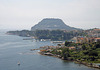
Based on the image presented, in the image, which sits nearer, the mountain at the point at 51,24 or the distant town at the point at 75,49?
the distant town at the point at 75,49

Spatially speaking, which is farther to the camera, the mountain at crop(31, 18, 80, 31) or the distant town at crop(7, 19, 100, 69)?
the mountain at crop(31, 18, 80, 31)

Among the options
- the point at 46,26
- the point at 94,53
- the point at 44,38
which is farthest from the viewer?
the point at 46,26

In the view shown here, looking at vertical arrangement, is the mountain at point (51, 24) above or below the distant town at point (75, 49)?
above

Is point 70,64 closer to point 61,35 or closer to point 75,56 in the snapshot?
point 75,56

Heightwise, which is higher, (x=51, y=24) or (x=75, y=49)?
(x=51, y=24)

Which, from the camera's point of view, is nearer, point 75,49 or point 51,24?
point 75,49

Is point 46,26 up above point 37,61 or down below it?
above

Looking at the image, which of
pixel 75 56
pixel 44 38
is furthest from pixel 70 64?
pixel 44 38

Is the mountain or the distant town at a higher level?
the mountain

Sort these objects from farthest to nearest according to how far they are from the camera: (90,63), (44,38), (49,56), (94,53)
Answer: (44,38) < (49,56) < (94,53) < (90,63)

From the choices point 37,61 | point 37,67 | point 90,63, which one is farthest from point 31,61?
point 90,63

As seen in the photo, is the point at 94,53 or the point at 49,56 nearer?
the point at 94,53
